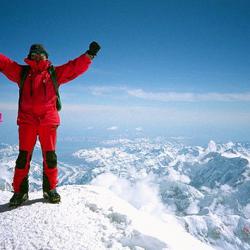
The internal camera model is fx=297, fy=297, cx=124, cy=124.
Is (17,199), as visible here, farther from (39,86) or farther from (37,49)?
(37,49)

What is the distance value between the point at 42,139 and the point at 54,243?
2516mm

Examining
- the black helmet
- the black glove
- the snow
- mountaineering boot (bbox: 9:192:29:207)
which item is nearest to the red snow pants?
mountaineering boot (bbox: 9:192:29:207)

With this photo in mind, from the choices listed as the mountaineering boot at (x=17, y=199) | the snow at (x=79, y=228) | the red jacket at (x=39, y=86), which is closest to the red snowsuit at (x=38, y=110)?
the red jacket at (x=39, y=86)

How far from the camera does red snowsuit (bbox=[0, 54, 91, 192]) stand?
6.48 meters

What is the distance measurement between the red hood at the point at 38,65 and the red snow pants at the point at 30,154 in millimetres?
1259

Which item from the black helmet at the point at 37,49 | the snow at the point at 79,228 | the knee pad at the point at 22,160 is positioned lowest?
the snow at the point at 79,228

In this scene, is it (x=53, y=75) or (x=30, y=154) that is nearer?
(x=53, y=75)

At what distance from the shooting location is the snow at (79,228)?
16.4ft

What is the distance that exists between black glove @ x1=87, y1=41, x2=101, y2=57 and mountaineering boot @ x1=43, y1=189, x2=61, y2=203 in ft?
10.7

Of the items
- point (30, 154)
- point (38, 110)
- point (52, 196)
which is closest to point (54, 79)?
point (38, 110)

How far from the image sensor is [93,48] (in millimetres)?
6754

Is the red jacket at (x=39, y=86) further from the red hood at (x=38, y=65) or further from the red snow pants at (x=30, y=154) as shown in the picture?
the red snow pants at (x=30, y=154)

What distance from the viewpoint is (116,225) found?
239 inches

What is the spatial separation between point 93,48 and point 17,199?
12.4 feet
